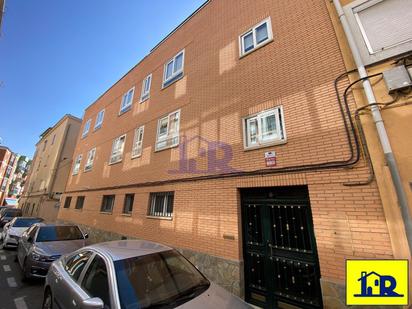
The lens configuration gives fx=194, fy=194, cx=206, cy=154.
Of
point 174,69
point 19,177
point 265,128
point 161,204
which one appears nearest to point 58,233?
point 161,204

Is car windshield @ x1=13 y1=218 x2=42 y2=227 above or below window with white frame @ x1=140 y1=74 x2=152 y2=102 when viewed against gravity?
below

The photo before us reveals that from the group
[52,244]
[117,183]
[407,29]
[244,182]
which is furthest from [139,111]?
[407,29]

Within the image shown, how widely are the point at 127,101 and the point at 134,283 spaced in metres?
12.4

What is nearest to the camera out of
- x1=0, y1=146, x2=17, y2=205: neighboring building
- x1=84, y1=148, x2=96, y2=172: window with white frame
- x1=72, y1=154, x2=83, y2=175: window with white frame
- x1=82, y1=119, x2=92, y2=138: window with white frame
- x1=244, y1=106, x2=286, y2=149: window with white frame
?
x1=244, y1=106, x2=286, y2=149: window with white frame

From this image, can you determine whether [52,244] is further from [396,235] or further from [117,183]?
[396,235]

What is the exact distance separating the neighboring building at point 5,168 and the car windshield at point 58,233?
2202 inches

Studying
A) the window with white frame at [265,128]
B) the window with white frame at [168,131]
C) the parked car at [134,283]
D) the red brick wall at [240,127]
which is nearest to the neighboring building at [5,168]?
the red brick wall at [240,127]

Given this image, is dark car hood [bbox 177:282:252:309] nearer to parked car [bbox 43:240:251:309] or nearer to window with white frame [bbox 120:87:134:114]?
parked car [bbox 43:240:251:309]

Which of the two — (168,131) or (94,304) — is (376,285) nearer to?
(94,304)

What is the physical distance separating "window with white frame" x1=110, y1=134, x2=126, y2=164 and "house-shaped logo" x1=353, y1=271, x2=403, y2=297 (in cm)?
1084

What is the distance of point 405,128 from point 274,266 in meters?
3.82

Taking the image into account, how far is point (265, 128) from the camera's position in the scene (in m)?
5.46

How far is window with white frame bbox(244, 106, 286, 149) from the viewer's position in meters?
5.17

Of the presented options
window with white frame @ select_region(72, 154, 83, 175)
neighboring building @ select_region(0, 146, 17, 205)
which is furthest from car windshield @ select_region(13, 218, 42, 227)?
neighboring building @ select_region(0, 146, 17, 205)
